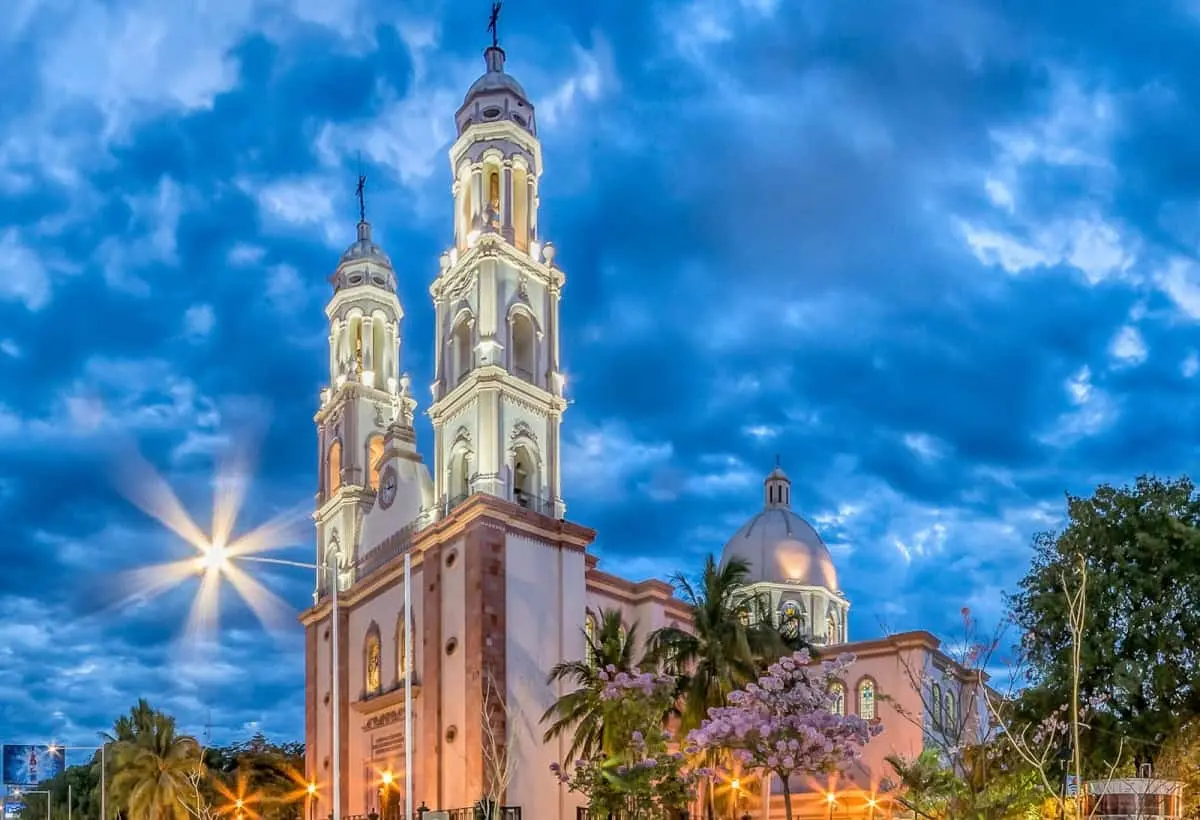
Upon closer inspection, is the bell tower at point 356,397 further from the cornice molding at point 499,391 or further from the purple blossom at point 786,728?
the purple blossom at point 786,728

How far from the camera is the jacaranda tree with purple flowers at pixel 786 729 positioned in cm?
2816

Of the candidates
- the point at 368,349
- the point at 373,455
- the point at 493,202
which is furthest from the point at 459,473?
the point at 368,349

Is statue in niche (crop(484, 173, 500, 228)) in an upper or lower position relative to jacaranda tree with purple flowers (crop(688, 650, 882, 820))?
upper

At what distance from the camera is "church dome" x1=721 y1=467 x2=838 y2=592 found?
6969 cm

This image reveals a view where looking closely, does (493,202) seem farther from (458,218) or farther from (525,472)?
(525,472)

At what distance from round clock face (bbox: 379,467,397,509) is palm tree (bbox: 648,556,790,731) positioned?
54.9ft

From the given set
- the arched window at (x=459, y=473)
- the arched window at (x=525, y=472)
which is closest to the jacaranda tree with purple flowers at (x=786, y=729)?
the arched window at (x=525, y=472)

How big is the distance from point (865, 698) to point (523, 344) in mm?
21018

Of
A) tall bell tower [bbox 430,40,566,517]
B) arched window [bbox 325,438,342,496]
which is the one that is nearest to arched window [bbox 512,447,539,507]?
tall bell tower [bbox 430,40,566,517]

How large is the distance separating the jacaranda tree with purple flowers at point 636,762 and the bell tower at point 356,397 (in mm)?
21706

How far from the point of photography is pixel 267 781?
64812 millimetres

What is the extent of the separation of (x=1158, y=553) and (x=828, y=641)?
41.7 m

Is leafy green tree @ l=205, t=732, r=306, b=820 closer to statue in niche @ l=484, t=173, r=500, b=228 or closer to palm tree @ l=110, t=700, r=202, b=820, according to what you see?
palm tree @ l=110, t=700, r=202, b=820

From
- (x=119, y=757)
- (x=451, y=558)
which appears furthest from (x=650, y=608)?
(x=119, y=757)
